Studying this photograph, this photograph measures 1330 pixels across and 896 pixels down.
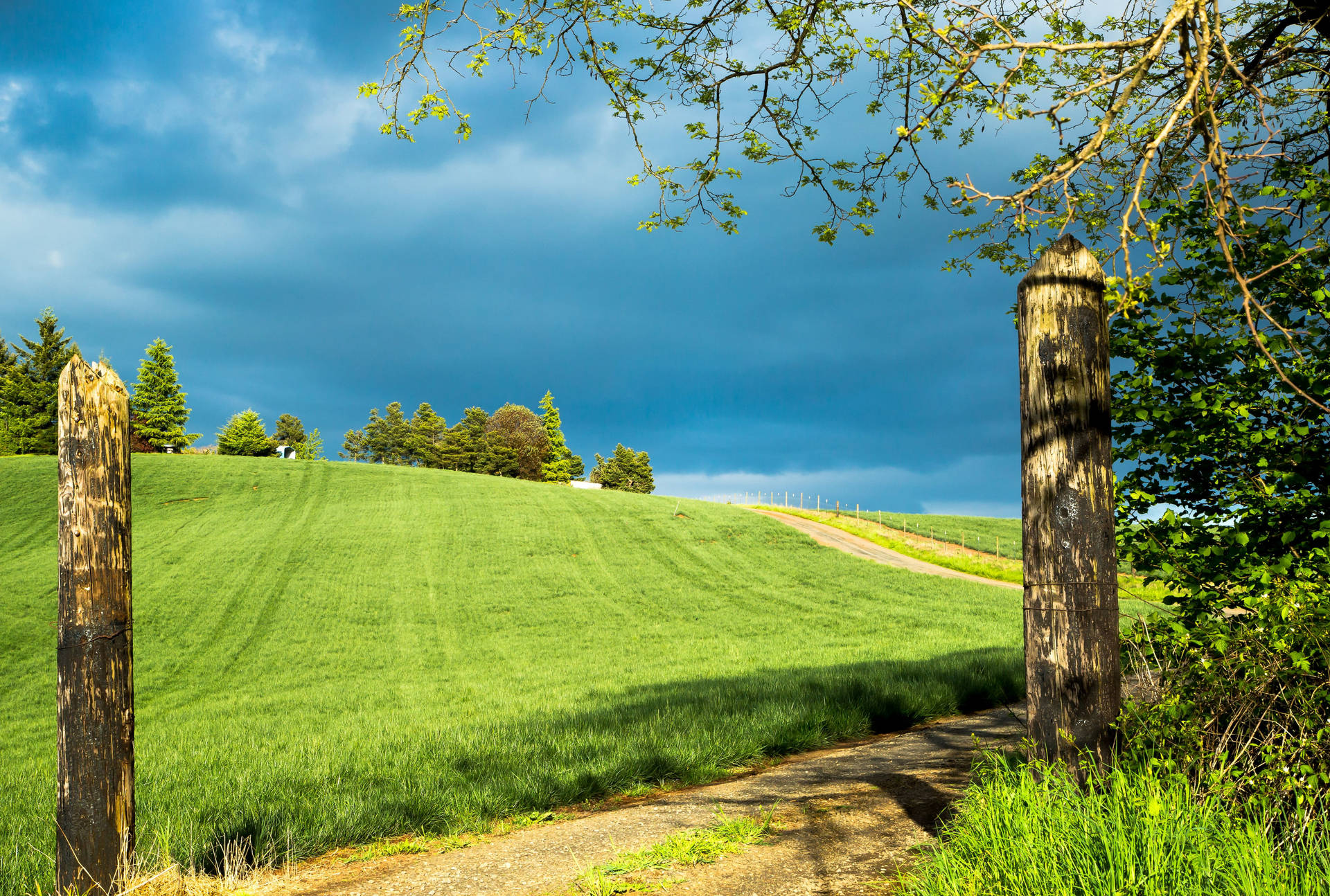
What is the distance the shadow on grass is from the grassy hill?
1.3 inches

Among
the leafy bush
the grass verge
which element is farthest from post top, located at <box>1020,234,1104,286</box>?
the grass verge

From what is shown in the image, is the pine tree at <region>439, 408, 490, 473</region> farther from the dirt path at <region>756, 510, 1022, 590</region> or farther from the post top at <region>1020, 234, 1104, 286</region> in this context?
the post top at <region>1020, 234, 1104, 286</region>

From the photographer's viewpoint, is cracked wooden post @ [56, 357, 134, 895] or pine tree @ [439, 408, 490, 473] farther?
pine tree @ [439, 408, 490, 473]

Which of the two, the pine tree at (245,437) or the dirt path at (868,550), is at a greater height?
the pine tree at (245,437)

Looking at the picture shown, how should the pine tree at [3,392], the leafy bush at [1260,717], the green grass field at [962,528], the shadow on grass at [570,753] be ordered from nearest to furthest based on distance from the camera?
the leafy bush at [1260,717]
the shadow on grass at [570,753]
the green grass field at [962,528]
the pine tree at [3,392]

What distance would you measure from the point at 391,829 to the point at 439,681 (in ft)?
40.0

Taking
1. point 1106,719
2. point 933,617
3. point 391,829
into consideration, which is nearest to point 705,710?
point 391,829

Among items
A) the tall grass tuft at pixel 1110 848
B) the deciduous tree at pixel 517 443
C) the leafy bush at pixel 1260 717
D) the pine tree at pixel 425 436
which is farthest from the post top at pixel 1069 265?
the pine tree at pixel 425 436

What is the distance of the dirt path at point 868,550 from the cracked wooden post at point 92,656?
31.3 meters

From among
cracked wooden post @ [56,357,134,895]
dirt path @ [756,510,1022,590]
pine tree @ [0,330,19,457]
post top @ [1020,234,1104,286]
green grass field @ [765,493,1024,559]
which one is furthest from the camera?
pine tree @ [0,330,19,457]

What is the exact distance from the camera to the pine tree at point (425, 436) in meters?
88.6

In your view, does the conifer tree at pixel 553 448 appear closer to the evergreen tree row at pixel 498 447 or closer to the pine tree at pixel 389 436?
the evergreen tree row at pixel 498 447

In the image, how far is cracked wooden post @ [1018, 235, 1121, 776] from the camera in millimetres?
3828

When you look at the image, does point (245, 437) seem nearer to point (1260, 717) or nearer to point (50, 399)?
point (50, 399)
